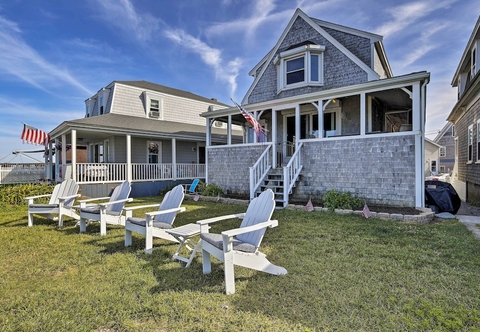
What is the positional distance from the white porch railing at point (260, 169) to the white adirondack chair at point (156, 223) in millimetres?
4195

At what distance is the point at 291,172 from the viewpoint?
8492mm

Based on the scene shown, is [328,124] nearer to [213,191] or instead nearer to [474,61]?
[213,191]

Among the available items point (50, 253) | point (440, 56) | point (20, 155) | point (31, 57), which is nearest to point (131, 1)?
point (31, 57)

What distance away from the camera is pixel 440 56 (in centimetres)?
1258

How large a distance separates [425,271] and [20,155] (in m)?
31.4

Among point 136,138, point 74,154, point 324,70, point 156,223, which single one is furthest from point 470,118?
point 74,154

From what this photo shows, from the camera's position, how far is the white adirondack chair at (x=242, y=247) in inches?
110

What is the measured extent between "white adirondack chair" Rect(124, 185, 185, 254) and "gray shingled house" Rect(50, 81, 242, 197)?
269 inches

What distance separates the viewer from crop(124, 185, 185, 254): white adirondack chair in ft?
13.1

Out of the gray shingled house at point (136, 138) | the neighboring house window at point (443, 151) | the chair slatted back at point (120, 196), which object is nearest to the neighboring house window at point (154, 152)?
the gray shingled house at point (136, 138)

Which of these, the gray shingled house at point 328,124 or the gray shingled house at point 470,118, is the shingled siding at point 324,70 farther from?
the gray shingled house at point 470,118

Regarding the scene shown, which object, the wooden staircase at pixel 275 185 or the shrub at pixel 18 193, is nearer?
the wooden staircase at pixel 275 185

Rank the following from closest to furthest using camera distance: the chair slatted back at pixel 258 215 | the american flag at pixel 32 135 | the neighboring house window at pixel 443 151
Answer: the chair slatted back at pixel 258 215, the american flag at pixel 32 135, the neighboring house window at pixel 443 151

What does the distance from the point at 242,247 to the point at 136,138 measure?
1259cm
